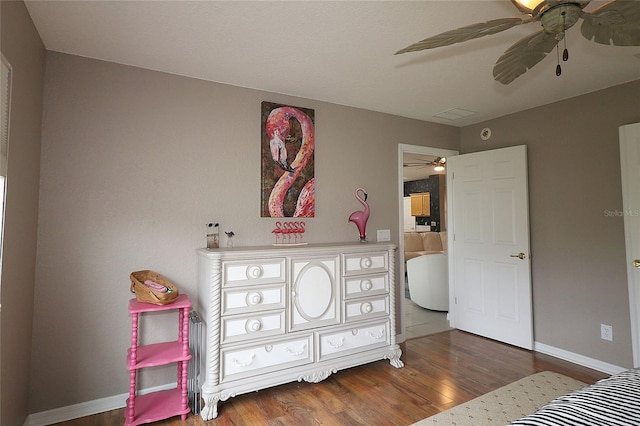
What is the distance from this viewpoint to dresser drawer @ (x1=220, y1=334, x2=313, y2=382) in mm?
2277

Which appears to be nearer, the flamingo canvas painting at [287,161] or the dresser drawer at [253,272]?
the dresser drawer at [253,272]

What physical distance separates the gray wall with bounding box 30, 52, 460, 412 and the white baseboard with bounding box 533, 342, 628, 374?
2901 millimetres

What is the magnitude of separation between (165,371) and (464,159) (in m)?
3.64

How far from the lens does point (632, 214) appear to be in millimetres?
2717

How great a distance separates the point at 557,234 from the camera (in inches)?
128

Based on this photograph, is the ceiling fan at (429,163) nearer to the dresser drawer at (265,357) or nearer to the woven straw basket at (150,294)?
the dresser drawer at (265,357)

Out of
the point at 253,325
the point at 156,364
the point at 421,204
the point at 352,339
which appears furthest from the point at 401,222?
the point at 421,204

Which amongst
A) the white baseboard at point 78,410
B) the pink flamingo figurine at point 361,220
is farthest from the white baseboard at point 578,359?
the white baseboard at point 78,410

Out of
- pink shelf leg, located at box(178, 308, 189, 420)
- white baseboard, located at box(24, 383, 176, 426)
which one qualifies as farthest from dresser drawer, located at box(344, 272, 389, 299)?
white baseboard, located at box(24, 383, 176, 426)

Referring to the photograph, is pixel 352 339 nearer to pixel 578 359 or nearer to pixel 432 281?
pixel 578 359

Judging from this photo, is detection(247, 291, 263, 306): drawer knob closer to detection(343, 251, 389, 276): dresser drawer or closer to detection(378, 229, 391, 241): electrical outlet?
detection(343, 251, 389, 276): dresser drawer

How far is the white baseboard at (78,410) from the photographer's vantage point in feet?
6.91

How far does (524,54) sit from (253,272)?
1997 mm

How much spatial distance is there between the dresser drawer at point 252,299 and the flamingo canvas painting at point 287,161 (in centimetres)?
71
